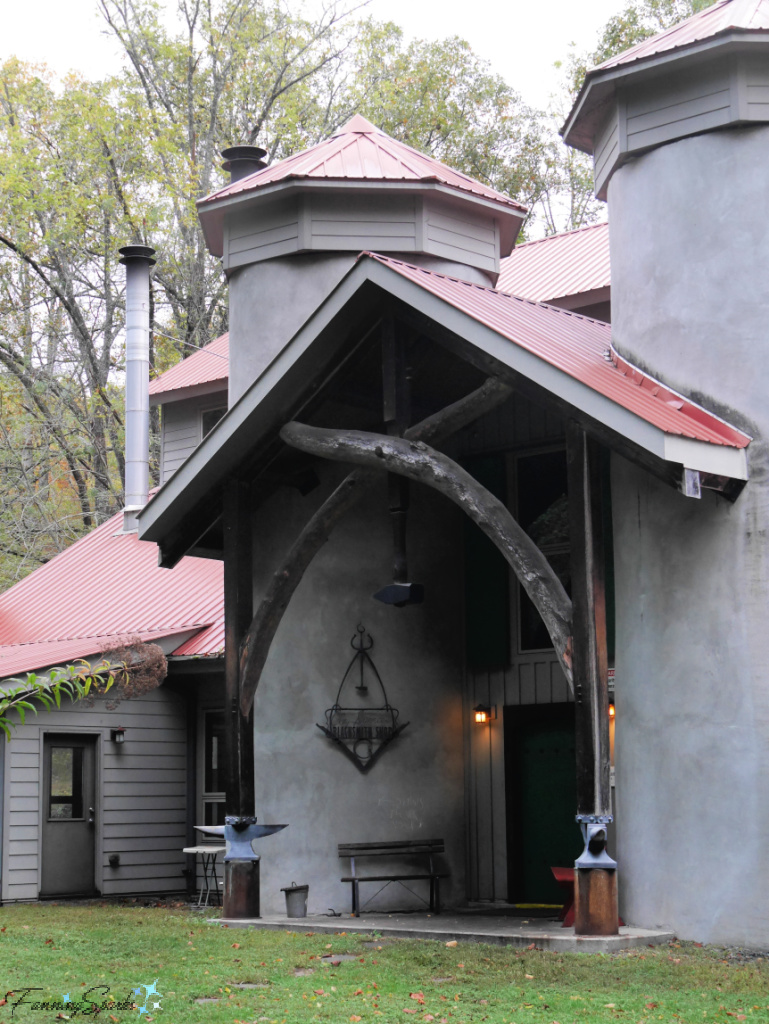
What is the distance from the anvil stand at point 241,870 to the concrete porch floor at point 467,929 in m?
0.13

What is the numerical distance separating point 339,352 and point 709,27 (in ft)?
13.2

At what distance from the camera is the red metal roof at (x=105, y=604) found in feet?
51.7

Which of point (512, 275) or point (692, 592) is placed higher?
point (512, 275)

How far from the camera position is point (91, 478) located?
95.8 feet

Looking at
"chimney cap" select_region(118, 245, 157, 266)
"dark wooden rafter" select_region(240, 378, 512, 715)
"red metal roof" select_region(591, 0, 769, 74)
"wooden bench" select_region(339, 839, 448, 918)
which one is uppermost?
"chimney cap" select_region(118, 245, 157, 266)

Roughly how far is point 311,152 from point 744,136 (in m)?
6.06

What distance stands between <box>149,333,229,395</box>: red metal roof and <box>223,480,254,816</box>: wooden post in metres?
7.52

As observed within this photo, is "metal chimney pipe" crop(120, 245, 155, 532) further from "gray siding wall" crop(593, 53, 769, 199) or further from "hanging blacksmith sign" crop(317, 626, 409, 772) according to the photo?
"gray siding wall" crop(593, 53, 769, 199)

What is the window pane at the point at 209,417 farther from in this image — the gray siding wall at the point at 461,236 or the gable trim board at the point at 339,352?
the gable trim board at the point at 339,352

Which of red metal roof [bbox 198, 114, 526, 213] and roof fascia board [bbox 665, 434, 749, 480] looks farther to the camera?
red metal roof [bbox 198, 114, 526, 213]

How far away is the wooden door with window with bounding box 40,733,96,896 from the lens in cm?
1491

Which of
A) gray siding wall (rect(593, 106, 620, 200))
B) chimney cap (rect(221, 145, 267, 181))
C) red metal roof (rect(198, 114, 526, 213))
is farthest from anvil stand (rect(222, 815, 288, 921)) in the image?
chimney cap (rect(221, 145, 267, 181))

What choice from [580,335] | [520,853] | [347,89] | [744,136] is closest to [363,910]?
[520,853]

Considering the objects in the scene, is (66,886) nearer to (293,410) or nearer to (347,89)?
(293,410)
